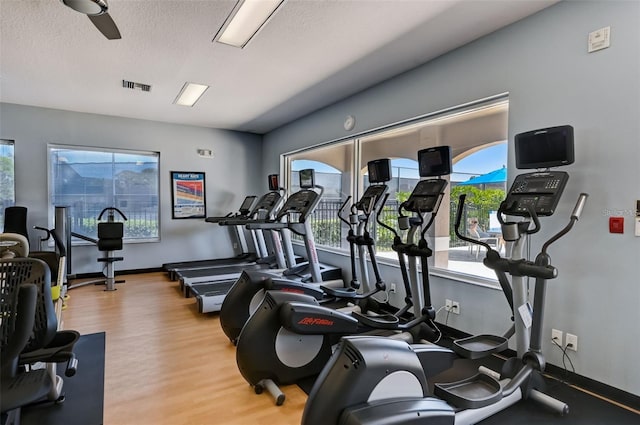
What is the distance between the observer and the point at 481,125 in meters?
3.36

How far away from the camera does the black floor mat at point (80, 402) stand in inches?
82.7

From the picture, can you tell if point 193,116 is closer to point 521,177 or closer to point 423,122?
point 423,122

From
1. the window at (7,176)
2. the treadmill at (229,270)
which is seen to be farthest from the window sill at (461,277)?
the window at (7,176)

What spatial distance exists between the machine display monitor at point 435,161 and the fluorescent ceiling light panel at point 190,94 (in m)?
3.02

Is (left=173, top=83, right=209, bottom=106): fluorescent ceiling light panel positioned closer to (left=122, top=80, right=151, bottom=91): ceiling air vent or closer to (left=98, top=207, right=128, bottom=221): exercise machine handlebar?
(left=122, top=80, right=151, bottom=91): ceiling air vent

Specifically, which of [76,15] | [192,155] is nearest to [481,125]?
[76,15]

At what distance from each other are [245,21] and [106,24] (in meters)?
1.05

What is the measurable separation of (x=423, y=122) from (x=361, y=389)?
3011 millimetres

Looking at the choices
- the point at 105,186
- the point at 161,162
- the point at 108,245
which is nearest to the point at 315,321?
the point at 108,245

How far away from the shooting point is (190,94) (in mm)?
4824

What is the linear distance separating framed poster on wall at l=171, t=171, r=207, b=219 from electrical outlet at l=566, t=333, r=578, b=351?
605 cm

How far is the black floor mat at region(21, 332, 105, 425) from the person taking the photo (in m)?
2.10

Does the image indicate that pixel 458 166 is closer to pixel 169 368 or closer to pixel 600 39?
pixel 600 39

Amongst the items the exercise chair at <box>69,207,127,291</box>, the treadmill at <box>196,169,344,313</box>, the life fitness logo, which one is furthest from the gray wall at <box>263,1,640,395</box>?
the exercise chair at <box>69,207,127,291</box>
